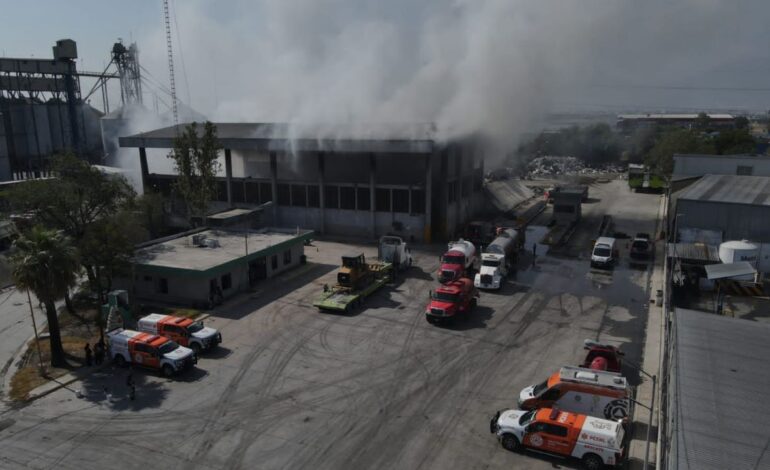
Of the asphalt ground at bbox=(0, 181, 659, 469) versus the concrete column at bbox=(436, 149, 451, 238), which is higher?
the concrete column at bbox=(436, 149, 451, 238)

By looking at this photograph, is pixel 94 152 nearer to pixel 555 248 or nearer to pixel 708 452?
pixel 555 248

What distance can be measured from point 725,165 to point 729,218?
2494 cm

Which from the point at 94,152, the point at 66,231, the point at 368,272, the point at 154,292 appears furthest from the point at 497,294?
the point at 94,152

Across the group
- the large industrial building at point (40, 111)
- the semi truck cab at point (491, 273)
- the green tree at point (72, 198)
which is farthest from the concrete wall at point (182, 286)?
Answer: the large industrial building at point (40, 111)

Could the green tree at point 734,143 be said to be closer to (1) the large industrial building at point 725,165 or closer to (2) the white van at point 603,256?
(1) the large industrial building at point 725,165

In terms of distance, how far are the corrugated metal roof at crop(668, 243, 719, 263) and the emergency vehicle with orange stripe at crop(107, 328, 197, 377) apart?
26844mm

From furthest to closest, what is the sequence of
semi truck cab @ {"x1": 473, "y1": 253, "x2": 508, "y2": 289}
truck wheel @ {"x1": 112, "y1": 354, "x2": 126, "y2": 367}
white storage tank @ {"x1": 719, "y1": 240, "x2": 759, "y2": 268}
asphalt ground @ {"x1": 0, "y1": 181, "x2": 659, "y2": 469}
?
white storage tank @ {"x1": 719, "y1": 240, "x2": 759, "y2": 268}, semi truck cab @ {"x1": 473, "y1": 253, "x2": 508, "y2": 289}, truck wheel @ {"x1": 112, "y1": 354, "x2": 126, "y2": 367}, asphalt ground @ {"x1": 0, "y1": 181, "x2": 659, "y2": 469}

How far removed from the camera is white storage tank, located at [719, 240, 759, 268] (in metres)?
33.6

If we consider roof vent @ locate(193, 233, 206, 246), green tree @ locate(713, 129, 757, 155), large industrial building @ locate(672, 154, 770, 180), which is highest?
green tree @ locate(713, 129, 757, 155)

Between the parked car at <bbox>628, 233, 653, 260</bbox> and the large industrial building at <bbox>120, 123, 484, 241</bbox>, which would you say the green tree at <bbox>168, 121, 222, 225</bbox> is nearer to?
the large industrial building at <bbox>120, 123, 484, 241</bbox>

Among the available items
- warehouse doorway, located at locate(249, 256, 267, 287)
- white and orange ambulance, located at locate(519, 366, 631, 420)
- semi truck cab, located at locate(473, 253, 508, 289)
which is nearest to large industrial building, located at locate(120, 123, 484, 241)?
semi truck cab, located at locate(473, 253, 508, 289)

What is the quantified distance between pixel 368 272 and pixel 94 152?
80.3 metres

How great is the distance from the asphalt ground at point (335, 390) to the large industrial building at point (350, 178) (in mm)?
14006

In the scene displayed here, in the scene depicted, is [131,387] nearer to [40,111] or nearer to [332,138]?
[332,138]
